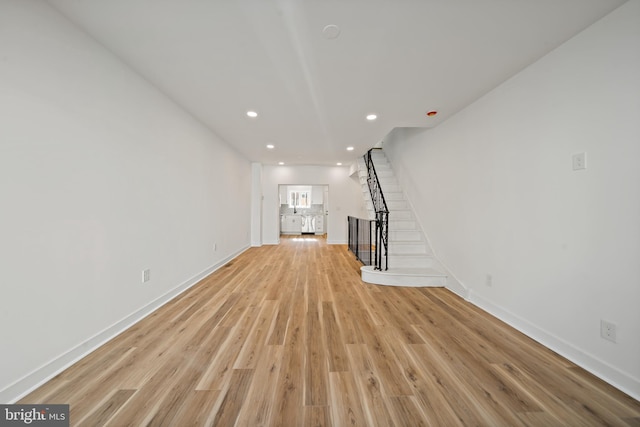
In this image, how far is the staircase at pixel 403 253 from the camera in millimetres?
3434

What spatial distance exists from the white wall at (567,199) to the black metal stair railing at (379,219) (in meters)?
1.16

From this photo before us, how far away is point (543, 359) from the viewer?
178 centimetres

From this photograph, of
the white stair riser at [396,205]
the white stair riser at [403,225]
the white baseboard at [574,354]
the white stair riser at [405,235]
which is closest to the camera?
the white baseboard at [574,354]

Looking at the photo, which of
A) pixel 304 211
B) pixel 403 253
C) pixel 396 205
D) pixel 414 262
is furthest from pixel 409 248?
pixel 304 211

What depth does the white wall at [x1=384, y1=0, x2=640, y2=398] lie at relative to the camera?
4.92 feet

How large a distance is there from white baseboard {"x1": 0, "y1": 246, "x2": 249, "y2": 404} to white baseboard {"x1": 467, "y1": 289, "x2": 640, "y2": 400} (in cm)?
372

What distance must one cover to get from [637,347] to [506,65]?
2.33 meters

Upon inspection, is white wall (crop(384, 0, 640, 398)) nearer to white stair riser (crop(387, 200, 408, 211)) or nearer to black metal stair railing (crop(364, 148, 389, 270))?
black metal stair railing (crop(364, 148, 389, 270))

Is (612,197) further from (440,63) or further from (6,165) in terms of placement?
(6,165)

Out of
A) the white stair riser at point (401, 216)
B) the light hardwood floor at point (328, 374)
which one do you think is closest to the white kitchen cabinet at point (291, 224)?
the white stair riser at point (401, 216)

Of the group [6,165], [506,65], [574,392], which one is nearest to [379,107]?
[506,65]

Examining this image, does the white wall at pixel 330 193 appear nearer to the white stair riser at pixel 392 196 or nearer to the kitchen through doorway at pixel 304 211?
the white stair riser at pixel 392 196

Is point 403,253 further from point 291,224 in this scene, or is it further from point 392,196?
point 291,224
